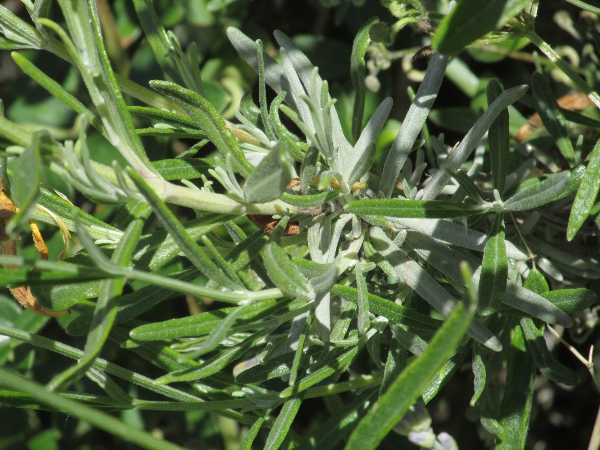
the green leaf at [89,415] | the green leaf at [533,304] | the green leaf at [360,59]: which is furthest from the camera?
the green leaf at [360,59]

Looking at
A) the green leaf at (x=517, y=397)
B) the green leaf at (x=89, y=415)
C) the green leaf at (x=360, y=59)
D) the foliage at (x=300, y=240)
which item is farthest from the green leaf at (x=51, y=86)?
the green leaf at (x=517, y=397)

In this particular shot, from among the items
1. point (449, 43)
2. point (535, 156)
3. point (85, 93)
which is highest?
point (449, 43)

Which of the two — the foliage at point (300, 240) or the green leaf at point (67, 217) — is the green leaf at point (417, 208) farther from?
the green leaf at point (67, 217)

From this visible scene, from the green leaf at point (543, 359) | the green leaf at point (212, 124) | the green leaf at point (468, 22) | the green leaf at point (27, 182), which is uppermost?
the green leaf at point (468, 22)

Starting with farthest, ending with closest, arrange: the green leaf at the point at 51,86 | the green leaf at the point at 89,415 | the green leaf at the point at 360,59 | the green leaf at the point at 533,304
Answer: the green leaf at the point at 360,59 < the green leaf at the point at 533,304 < the green leaf at the point at 51,86 < the green leaf at the point at 89,415

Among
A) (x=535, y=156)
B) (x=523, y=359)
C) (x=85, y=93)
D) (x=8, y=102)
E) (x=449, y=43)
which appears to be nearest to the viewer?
(x=449, y=43)

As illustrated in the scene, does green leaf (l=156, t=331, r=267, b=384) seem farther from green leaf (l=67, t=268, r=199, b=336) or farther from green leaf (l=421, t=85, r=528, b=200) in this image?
green leaf (l=421, t=85, r=528, b=200)

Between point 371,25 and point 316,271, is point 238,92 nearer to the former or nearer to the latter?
point 371,25

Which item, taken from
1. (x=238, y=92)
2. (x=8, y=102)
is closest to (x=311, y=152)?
(x=238, y=92)
